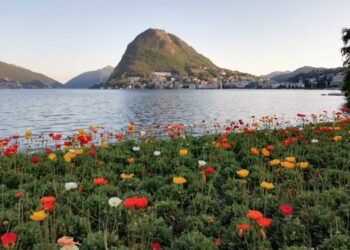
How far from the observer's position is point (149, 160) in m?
8.55

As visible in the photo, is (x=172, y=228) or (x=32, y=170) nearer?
(x=172, y=228)

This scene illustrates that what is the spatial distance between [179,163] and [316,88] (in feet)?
695

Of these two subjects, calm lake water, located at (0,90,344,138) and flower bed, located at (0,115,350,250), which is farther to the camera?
calm lake water, located at (0,90,344,138)

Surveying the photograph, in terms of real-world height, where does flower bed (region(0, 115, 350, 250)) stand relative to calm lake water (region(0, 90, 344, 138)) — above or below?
above

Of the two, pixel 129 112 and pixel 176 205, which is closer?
pixel 176 205

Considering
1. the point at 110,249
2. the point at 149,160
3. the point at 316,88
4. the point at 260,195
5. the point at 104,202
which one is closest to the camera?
the point at 110,249

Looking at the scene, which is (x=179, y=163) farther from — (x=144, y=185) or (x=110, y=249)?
(x=110, y=249)

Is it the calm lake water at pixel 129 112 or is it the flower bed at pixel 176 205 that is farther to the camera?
the calm lake water at pixel 129 112

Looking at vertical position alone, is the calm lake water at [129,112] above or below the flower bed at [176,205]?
below

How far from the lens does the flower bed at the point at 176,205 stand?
157 inches

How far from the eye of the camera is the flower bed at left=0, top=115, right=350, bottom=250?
398cm

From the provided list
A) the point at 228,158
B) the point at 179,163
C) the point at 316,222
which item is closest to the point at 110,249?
the point at 316,222

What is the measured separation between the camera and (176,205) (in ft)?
17.3

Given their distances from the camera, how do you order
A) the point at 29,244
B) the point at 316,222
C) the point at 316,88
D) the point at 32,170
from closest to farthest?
the point at 29,244 → the point at 316,222 → the point at 32,170 → the point at 316,88
